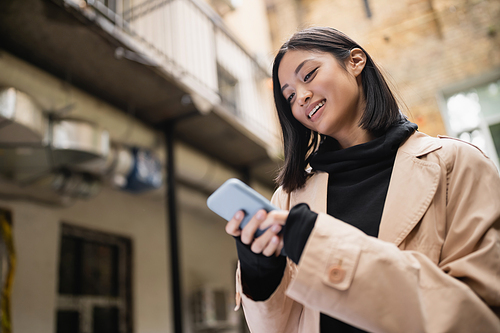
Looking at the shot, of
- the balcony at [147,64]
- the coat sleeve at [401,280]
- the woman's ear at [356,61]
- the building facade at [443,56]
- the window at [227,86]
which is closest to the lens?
the coat sleeve at [401,280]

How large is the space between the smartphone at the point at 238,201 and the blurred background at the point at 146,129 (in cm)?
73

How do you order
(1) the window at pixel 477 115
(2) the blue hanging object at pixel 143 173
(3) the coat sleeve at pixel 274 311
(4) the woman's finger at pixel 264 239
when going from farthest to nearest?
(1) the window at pixel 477 115 → (2) the blue hanging object at pixel 143 173 → (3) the coat sleeve at pixel 274 311 → (4) the woman's finger at pixel 264 239

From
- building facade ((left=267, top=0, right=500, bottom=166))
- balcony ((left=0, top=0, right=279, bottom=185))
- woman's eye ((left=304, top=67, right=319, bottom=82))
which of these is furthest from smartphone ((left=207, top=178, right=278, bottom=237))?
building facade ((left=267, top=0, right=500, bottom=166))

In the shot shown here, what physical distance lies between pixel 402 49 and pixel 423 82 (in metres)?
0.66

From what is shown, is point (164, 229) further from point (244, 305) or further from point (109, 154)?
point (244, 305)

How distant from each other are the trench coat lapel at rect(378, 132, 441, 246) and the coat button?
225mm

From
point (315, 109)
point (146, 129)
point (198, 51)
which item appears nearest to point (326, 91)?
point (315, 109)

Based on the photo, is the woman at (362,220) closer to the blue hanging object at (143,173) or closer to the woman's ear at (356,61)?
the woman's ear at (356,61)

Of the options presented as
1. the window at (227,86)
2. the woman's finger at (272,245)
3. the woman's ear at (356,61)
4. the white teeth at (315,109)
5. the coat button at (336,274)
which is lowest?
the coat button at (336,274)

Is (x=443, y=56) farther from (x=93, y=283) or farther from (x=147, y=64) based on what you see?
(x=93, y=283)

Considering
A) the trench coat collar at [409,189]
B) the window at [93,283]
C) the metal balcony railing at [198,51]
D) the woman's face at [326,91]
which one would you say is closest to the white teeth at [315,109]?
the woman's face at [326,91]

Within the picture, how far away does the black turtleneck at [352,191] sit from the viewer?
0.94 metres

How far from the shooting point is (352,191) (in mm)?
1074

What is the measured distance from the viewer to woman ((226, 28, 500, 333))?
0.76 metres
